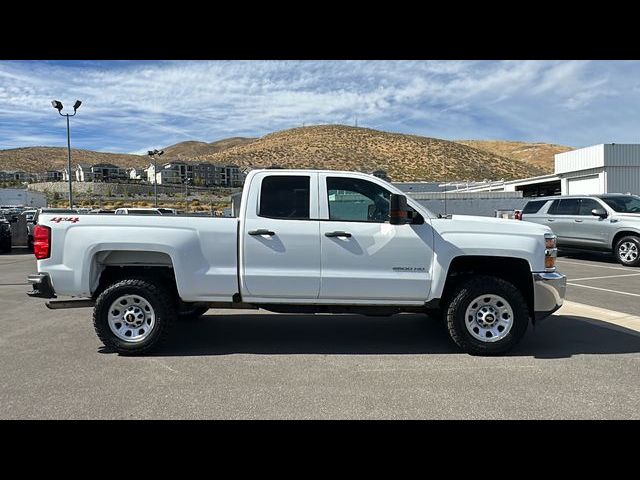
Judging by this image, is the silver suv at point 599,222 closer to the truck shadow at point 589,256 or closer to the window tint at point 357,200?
the truck shadow at point 589,256

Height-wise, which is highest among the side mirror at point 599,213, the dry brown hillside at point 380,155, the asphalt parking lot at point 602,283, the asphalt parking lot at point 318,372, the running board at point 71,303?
Answer: the dry brown hillside at point 380,155

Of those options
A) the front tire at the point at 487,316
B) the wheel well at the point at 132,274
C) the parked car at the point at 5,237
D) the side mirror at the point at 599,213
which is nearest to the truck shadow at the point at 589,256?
the side mirror at the point at 599,213

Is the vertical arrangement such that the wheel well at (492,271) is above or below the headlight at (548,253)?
below

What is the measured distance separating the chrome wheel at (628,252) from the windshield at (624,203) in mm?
1021

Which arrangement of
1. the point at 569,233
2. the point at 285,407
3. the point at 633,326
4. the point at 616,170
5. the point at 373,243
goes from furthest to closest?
the point at 616,170
the point at 569,233
the point at 633,326
the point at 373,243
the point at 285,407

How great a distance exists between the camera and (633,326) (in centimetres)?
625

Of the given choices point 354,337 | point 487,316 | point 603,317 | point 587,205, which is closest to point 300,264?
point 354,337

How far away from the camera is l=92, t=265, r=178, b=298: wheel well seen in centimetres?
533

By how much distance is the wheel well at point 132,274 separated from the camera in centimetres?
533

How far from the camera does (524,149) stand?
15012cm
